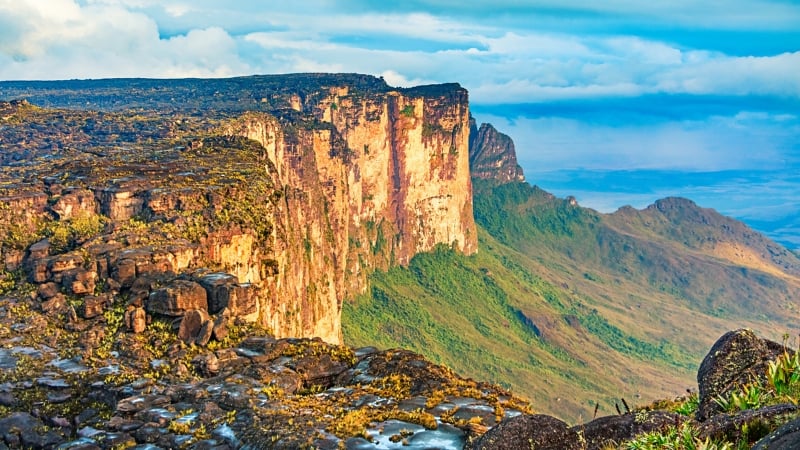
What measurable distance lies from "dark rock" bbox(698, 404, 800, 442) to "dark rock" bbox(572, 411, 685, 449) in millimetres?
2461

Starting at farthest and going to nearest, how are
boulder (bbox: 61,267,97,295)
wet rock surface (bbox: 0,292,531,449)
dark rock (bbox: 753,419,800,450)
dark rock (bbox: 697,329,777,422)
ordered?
boulder (bbox: 61,267,97,295) < wet rock surface (bbox: 0,292,531,449) < dark rock (bbox: 697,329,777,422) < dark rock (bbox: 753,419,800,450)

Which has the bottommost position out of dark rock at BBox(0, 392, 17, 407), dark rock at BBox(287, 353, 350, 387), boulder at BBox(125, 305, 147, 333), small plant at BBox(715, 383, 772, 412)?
dark rock at BBox(287, 353, 350, 387)

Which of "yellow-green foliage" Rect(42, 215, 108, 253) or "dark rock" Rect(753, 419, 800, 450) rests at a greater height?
"dark rock" Rect(753, 419, 800, 450)

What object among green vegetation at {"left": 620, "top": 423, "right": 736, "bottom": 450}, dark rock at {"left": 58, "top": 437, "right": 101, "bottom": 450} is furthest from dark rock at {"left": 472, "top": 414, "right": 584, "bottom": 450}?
dark rock at {"left": 58, "top": 437, "right": 101, "bottom": 450}

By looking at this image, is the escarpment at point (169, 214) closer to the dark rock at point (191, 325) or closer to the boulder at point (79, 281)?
the boulder at point (79, 281)

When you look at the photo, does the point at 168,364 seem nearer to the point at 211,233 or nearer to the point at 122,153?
the point at 211,233

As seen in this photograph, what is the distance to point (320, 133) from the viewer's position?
159000 mm

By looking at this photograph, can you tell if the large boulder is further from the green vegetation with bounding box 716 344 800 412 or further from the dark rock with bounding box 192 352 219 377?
the green vegetation with bounding box 716 344 800 412

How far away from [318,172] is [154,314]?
380 ft

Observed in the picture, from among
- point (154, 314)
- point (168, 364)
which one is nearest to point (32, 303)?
point (154, 314)

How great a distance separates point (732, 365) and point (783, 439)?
8.42m

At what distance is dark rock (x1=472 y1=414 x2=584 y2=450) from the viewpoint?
23391 millimetres

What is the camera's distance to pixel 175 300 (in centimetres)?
4584

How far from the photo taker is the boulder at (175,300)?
45.9 meters
